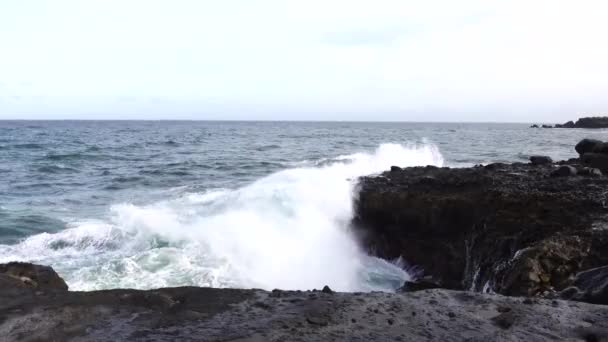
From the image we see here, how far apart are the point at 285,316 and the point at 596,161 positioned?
37.8ft

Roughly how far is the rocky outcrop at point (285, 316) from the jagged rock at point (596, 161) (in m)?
9.46

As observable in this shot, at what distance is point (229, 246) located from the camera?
10.4 metres

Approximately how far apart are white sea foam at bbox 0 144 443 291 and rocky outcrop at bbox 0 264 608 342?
3.93m

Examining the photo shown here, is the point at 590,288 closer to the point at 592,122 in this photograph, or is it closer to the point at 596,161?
the point at 596,161

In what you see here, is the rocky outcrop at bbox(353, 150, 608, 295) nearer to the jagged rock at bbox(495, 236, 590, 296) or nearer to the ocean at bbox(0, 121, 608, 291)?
the jagged rock at bbox(495, 236, 590, 296)

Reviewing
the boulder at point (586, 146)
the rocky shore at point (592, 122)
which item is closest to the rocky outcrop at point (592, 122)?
the rocky shore at point (592, 122)

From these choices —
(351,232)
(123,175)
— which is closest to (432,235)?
(351,232)

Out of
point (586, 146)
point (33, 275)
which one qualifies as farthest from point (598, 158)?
point (33, 275)

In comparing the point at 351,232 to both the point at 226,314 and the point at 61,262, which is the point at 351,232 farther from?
the point at 226,314

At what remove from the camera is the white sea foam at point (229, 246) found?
29.3ft

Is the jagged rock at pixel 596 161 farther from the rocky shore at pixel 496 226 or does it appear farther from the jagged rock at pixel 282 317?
the jagged rock at pixel 282 317

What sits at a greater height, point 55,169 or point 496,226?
point 496,226

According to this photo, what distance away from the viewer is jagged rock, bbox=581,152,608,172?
1201cm

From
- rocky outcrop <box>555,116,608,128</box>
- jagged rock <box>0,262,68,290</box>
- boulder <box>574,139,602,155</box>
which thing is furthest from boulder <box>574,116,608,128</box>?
jagged rock <box>0,262,68,290</box>
